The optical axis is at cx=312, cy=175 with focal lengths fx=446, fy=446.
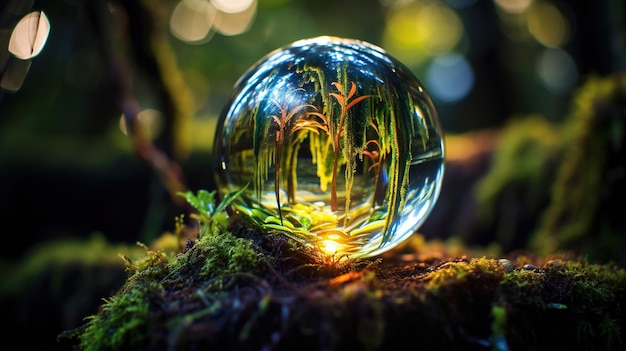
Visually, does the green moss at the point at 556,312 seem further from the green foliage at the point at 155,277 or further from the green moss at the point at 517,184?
the green moss at the point at 517,184

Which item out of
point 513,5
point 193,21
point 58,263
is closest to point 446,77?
point 513,5

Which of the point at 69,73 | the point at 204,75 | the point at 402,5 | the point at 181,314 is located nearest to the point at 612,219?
the point at 181,314

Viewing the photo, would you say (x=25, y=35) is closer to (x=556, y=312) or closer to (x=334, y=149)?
(x=334, y=149)

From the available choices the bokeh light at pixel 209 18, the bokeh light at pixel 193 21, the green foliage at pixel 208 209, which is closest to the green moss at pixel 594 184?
the green foliage at pixel 208 209

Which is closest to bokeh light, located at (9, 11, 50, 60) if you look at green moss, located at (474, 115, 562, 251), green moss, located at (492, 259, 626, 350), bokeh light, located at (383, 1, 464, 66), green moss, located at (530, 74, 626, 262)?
green moss, located at (492, 259, 626, 350)

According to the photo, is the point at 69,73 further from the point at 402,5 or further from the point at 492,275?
the point at 402,5

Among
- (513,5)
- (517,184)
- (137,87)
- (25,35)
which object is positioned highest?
(137,87)
